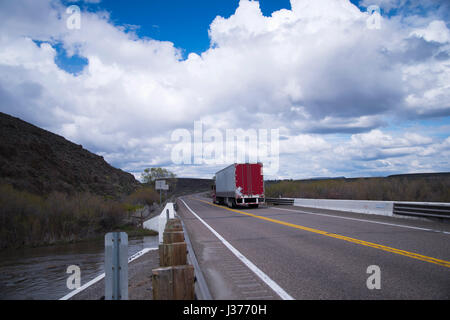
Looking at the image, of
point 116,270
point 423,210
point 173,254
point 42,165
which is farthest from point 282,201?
point 42,165

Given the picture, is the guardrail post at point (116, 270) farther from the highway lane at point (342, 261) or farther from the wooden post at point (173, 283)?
the highway lane at point (342, 261)

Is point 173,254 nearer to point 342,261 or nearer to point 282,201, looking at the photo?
point 342,261

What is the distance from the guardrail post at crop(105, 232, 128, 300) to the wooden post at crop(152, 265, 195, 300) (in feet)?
1.61

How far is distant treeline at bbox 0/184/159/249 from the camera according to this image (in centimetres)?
1947

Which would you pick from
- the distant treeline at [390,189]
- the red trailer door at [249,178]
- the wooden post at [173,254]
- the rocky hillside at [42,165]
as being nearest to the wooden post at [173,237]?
the wooden post at [173,254]

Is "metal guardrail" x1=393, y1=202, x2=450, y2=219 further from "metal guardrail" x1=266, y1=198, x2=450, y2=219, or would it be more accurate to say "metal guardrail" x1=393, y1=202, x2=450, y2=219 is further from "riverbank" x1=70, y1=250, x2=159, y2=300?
"riverbank" x1=70, y1=250, x2=159, y2=300

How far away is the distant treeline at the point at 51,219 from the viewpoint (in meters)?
19.5

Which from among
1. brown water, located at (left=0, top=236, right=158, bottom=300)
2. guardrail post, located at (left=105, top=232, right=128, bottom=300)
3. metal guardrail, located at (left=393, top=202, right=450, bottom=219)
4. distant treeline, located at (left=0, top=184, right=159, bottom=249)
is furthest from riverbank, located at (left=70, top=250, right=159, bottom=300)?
distant treeline, located at (left=0, top=184, right=159, bottom=249)

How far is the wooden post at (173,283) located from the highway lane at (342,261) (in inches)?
55.7

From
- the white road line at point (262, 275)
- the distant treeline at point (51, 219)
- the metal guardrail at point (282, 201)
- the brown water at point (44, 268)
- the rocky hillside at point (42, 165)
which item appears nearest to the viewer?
the white road line at point (262, 275)

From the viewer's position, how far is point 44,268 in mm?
12531

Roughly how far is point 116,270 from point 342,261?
5.17 metres
